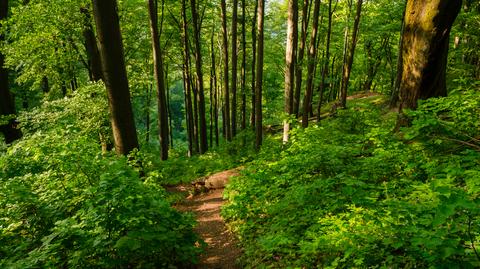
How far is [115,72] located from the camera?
630 centimetres

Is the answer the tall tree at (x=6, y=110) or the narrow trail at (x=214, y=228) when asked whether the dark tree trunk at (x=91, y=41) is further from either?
the narrow trail at (x=214, y=228)

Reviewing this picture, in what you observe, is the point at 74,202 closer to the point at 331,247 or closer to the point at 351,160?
the point at 331,247

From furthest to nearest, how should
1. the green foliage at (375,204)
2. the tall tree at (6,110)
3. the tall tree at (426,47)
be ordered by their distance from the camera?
the tall tree at (6,110)
the tall tree at (426,47)
the green foliage at (375,204)

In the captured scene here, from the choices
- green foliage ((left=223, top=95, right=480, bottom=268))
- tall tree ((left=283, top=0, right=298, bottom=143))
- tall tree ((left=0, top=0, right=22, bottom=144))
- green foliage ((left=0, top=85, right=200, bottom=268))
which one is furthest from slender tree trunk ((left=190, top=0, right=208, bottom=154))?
green foliage ((left=0, top=85, right=200, bottom=268))

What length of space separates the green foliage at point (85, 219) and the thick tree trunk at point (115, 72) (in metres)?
0.78

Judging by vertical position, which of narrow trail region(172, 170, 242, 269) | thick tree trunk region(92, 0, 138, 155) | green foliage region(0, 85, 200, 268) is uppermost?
thick tree trunk region(92, 0, 138, 155)

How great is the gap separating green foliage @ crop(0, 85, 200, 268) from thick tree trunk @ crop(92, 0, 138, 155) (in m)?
0.78

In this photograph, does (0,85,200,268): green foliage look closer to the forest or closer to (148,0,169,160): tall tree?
the forest

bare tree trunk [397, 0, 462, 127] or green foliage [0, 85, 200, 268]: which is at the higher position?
bare tree trunk [397, 0, 462, 127]

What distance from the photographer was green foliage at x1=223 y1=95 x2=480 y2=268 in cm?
310

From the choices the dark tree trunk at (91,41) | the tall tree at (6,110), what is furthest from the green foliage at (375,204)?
the tall tree at (6,110)

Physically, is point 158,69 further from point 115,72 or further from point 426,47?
point 426,47

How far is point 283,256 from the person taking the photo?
206 inches

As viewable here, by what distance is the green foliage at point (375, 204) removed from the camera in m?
3.10
